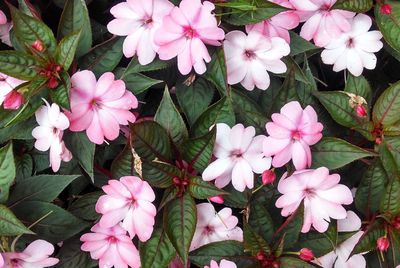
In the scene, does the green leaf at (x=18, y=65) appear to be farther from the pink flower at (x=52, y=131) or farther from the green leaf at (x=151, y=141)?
the green leaf at (x=151, y=141)

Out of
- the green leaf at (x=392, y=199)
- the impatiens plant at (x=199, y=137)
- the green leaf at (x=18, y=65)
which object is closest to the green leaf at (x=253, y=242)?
the impatiens plant at (x=199, y=137)

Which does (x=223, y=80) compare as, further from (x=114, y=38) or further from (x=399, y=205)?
(x=399, y=205)

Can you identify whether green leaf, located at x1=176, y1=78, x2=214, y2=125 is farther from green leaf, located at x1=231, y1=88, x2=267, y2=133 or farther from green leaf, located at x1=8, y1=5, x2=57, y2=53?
green leaf, located at x1=8, y1=5, x2=57, y2=53

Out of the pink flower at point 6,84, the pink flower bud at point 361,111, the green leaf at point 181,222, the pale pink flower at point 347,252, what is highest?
the pink flower at point 6,84

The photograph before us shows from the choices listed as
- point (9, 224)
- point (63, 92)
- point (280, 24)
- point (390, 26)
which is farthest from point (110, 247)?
point (390, 26)

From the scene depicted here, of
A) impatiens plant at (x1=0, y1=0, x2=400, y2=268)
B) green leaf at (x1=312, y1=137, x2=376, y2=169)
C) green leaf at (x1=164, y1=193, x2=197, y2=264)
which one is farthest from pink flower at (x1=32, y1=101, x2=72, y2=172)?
green leaf at (x1=312, y1=137, x2=376, y2=169)

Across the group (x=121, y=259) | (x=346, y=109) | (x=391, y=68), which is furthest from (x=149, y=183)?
(x=391, y=68)
